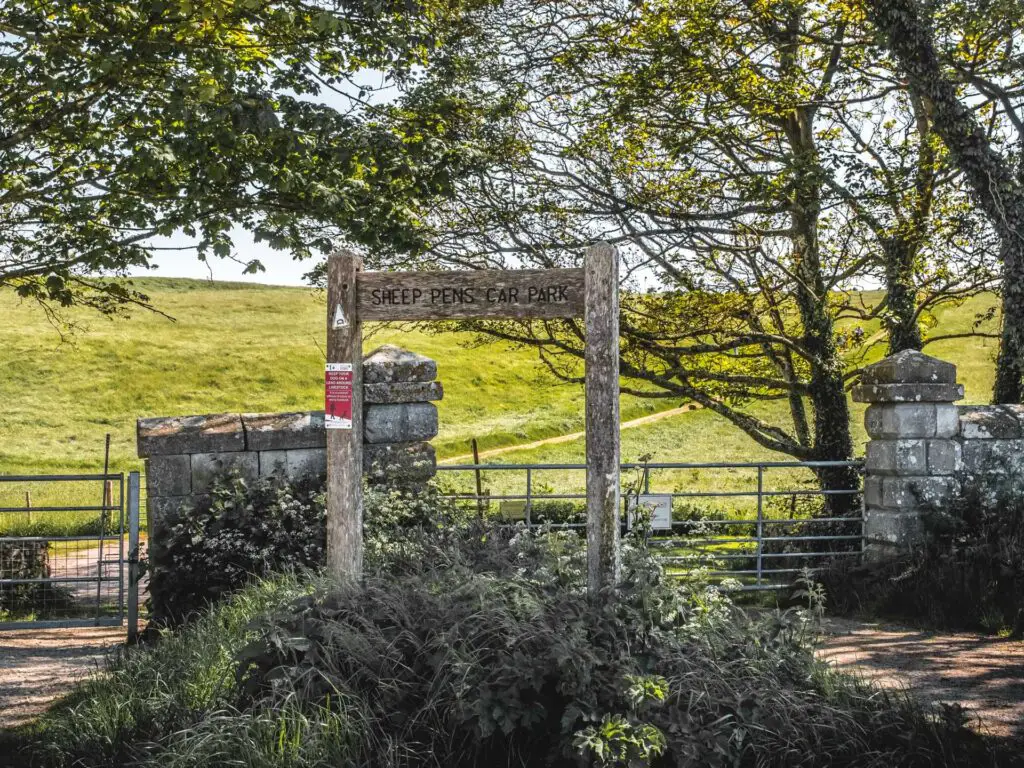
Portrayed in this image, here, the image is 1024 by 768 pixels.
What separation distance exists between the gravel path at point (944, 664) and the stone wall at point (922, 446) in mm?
1514

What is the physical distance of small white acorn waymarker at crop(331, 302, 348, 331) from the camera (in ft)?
20.7

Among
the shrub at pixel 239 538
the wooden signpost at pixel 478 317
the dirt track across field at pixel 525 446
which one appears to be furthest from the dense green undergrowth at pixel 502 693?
the dirt track across field at pixel 525 446

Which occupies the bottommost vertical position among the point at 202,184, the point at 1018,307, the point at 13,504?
the point at 13,504

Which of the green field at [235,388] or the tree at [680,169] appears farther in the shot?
the green field at [235,388]

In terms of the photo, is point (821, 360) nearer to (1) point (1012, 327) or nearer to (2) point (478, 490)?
(1) point (1012, 327)

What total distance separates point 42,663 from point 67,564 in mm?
6830

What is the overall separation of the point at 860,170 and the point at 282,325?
3834cm

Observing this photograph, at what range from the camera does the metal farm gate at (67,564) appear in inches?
325

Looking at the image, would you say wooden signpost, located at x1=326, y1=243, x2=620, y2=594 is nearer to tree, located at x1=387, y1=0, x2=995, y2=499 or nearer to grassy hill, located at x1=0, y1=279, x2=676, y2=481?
tree, located at x1=387, y1=0, x2=995, y2=499

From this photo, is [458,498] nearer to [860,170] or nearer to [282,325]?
[860,170]

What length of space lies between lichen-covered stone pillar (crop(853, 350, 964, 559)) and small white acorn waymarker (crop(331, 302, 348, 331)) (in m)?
5.88

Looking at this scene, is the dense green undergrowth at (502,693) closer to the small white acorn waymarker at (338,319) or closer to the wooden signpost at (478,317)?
the wooden signpost at (478,317)

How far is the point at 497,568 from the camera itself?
6.09 m

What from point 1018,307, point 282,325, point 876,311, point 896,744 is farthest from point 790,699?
point 282,325
